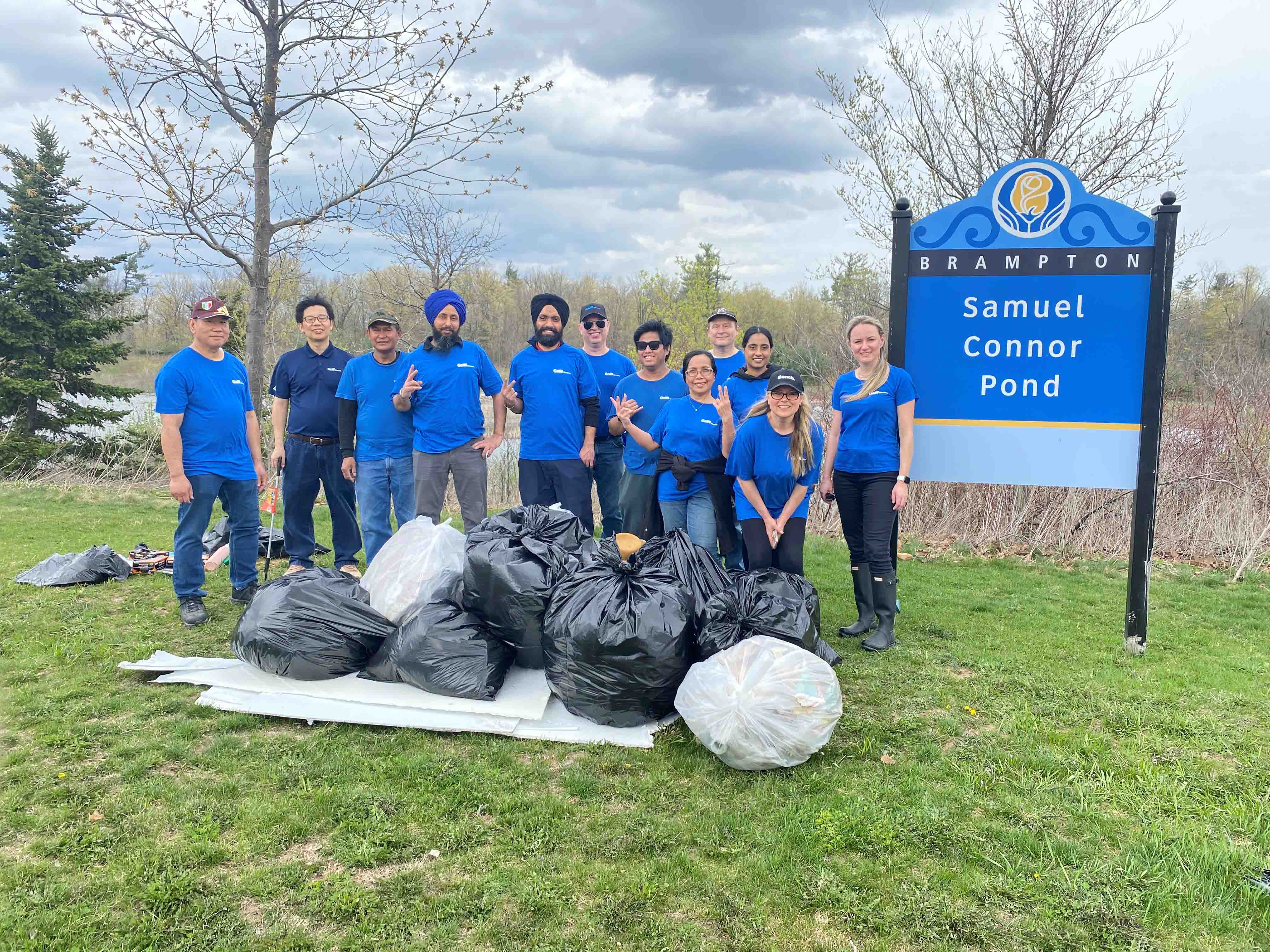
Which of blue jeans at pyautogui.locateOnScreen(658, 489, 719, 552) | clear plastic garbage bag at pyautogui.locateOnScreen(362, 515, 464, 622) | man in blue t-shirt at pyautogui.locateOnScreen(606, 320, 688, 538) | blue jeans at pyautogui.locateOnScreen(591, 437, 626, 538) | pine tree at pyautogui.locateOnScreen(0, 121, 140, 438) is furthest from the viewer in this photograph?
pine tree at pyautogui.locateOnScreen(0, 121, 140, 438)

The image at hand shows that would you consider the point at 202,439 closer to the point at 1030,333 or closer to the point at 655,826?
the point at 655,826

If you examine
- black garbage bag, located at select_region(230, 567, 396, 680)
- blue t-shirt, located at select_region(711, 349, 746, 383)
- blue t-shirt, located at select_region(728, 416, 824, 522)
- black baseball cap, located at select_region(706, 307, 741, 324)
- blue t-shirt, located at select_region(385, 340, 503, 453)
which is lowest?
black garbage bag, located at select_region(230, 567, 396, 680)

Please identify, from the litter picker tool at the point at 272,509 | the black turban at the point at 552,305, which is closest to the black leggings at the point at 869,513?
the black turban at the point at 552,305

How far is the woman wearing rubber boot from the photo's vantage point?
4297mm

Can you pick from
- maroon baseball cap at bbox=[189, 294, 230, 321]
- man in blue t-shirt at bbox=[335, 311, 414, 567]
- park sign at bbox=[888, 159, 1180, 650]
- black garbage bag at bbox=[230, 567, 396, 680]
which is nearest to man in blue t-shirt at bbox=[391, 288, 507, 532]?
man in blue t-shirt at bbox=[335, 311, 414, 567]

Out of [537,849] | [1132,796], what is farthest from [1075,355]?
[537,849]

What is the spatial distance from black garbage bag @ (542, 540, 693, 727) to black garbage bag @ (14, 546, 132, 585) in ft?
13.6

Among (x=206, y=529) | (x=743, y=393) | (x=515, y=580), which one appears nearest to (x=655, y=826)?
(x=515, y=580)

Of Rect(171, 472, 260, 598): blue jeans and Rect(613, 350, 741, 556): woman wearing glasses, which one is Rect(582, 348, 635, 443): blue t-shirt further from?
Rect(171, 472, 260, 598): blue jeans

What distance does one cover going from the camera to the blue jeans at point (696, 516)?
457 cm

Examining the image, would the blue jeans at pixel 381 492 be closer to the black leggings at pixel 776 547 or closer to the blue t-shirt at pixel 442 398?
the blue t-shirt at pixel 442 398

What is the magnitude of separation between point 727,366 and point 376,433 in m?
2.46

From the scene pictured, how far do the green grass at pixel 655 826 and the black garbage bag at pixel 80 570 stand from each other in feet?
5.79

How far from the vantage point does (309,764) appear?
292 centimetres
